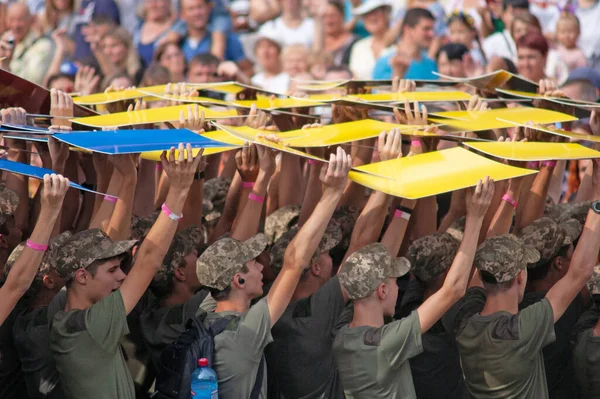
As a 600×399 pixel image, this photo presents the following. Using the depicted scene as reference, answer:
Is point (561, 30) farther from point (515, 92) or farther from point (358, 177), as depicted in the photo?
point (358, 177)

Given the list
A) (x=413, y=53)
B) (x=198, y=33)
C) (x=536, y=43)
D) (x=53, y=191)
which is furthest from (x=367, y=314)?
(x=198, y=33)

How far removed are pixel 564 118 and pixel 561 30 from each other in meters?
4.98

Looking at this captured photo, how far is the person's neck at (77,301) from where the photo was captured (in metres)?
6.16

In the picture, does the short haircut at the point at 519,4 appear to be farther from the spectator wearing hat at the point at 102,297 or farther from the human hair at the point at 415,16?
the spectator wearing hat at the point at 102,297

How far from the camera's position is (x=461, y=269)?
6.22 meters

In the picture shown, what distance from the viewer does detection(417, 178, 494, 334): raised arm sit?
6.13 meters

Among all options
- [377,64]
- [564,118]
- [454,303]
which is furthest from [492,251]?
[377,64]

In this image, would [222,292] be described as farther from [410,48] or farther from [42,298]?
[410,48]

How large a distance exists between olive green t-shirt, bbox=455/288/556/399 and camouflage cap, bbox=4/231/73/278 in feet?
7.47

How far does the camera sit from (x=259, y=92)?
9.23 metres

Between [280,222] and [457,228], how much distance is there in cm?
115

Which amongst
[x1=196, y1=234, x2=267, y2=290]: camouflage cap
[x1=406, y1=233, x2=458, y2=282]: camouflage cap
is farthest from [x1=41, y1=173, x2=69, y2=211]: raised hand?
[x1=406, y1=233, x2=458, y2=282]: camouflage cap

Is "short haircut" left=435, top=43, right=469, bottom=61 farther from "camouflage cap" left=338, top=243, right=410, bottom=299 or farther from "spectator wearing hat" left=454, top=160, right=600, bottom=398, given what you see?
"camouflage cap" left=338, top=243, right=410, bottom=299

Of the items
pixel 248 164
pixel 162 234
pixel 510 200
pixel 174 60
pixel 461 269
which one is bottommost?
pixel 461 269
